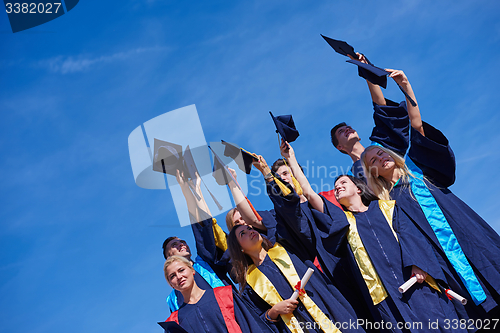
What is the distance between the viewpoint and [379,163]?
500 cm

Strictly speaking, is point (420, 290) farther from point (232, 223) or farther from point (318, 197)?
point (232, 223)

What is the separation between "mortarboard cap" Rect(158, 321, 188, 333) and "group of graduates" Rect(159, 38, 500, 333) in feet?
0.05

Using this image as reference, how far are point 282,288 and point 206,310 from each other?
87 cm

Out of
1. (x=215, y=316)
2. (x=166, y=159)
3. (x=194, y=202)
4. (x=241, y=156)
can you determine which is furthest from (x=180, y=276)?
(x=241, y=156)

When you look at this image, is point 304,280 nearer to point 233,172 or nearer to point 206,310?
point 206,310

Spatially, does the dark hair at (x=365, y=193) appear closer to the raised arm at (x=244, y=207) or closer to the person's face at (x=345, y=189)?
the person's face at (x=345, y=189)

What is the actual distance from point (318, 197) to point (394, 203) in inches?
32.0

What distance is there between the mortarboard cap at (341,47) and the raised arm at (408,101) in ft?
1.94

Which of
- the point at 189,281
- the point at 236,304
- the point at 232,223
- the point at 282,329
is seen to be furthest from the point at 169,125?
the point at 282,329

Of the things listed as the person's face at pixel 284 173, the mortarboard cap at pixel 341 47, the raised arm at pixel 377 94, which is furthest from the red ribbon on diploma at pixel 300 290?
the mortarboard cap at pixel 341 47

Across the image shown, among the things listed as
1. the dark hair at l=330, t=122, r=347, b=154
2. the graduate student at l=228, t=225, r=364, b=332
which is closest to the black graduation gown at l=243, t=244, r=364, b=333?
the graduate student at l=228, t=225, r=364, b=332

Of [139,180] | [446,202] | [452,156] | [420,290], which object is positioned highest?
[139,180]

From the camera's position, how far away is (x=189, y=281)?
16.6 ft

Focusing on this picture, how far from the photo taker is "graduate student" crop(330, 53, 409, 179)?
5469 millimetres
